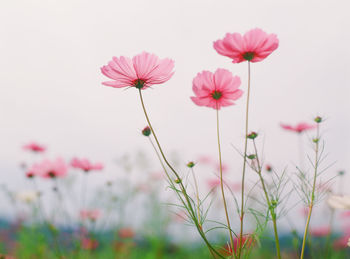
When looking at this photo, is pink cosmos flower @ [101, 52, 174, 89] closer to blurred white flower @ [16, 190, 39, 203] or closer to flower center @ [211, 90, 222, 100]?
flower center @ [211, 90, 222, 100]

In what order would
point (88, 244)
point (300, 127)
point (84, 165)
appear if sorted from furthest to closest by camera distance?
point (88, 244) < point (84, 165) < point (300, 127)

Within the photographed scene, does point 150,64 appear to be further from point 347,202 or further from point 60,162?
point 60,162

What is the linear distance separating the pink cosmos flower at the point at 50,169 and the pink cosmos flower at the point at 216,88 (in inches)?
38.2

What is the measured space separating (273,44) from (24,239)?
2.47 metres

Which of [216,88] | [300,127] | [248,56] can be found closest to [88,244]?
[300,127]

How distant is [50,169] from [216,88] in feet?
3.44

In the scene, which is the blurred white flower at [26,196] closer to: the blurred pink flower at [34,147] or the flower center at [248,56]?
the blurred pink flower at [34,147]

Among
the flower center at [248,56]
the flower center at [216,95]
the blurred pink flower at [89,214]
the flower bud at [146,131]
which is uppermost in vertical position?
the flower center at [248,56]

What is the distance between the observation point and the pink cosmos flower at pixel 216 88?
0.78 meters

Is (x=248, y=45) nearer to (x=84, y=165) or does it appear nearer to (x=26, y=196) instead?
(x=84, y=165)

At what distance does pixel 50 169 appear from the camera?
1543 millimetres

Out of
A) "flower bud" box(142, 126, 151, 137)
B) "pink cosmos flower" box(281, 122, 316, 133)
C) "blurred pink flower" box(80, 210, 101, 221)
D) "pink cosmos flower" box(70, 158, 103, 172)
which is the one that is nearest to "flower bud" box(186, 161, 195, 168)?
"flower bud" box(142, 126, 151, 137)

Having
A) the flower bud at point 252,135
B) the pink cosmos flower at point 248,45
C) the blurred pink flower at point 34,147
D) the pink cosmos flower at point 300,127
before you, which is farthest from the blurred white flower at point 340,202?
the blurred pink flower at point 34,147

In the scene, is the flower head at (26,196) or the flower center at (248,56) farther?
the flower head at (26,196)
